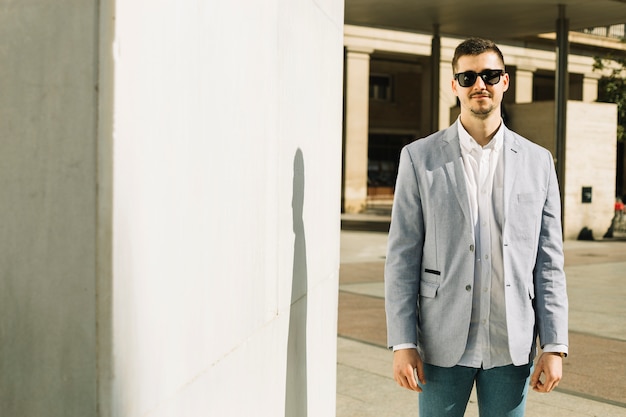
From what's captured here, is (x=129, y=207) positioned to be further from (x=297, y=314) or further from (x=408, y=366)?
(x=297, y=314)

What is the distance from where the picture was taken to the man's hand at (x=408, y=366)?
301cm

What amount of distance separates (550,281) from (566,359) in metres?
4.52

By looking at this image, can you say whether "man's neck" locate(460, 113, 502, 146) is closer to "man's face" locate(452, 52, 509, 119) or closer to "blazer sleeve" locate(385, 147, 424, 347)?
"man's face" locate(452, 52, 509, 119)

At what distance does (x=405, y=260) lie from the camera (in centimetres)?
310

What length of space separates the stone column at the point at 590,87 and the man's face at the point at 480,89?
37675 mm

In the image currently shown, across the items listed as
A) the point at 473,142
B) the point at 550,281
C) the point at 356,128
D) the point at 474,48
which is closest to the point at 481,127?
the point at 473,142

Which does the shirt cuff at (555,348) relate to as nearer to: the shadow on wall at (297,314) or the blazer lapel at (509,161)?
the blazer lapel at (509,161)

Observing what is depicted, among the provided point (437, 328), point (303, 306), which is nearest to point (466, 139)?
point (437, 328)

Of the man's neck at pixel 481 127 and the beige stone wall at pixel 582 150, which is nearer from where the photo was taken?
the man's neck at pixel 481 127

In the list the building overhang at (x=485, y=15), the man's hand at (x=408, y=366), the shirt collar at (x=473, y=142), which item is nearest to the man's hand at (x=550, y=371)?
the man's hand at (x=408, y=366)

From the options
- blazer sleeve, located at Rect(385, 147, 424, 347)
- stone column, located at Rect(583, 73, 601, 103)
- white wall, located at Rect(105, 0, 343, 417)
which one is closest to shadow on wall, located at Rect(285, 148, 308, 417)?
white wall, located at Rect(105, 0, 343, 417)

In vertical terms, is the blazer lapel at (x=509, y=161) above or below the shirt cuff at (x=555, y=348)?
above

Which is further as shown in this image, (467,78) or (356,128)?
(356,128)

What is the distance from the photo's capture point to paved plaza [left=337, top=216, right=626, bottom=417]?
559 cm
